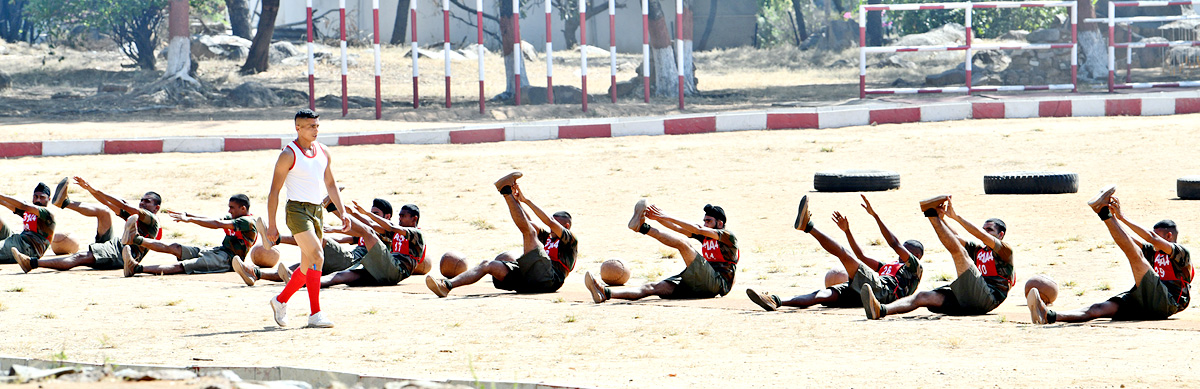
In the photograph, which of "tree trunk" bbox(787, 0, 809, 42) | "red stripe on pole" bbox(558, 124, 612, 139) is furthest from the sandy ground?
"tree trunk" bbox(787, 0, 809, 42)

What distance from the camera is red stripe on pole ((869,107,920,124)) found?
2119cm

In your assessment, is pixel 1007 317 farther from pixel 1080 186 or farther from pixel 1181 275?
pixel 1080 186

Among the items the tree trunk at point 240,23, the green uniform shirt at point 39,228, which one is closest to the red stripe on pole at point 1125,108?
the green uniform shirt at point 39,228

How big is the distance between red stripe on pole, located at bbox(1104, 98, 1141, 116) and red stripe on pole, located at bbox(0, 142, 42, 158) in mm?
16057

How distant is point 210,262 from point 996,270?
5.91 meters

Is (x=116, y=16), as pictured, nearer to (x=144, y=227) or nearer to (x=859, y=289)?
(x=144, y=227)

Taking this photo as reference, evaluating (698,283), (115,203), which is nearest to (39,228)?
(115,203)

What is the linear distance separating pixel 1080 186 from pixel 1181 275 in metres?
7.22

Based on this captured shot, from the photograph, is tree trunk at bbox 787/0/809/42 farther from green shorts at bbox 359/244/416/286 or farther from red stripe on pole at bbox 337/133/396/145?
green shorts at bbox 359/244/416/286

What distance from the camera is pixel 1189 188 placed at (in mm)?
12773

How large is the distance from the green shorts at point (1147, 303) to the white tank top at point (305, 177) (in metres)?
4.43

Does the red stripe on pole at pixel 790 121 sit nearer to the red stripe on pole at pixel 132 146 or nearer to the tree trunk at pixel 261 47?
the red stripe on pole at pixel 132 146

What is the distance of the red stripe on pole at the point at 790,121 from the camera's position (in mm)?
21078

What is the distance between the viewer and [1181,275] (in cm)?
733
